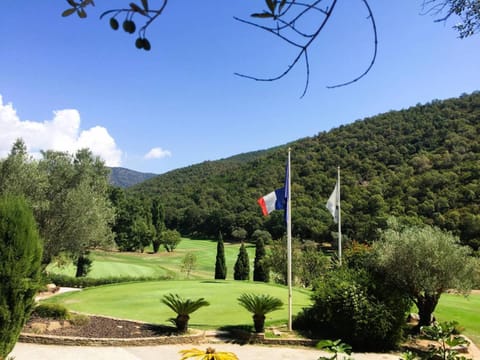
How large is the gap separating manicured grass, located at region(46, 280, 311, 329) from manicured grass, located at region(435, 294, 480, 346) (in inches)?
233

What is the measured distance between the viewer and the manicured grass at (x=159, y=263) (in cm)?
3266

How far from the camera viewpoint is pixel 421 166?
164 ft

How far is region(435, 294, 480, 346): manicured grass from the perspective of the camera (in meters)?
13.5

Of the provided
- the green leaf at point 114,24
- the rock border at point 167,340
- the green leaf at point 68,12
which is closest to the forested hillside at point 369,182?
the rock border at point 167,340

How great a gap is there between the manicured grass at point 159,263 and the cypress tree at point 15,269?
12820mm

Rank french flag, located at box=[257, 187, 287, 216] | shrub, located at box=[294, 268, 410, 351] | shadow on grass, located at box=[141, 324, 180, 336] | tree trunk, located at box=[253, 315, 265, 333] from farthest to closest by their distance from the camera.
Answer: french flag, located at box=[257, 187, 287, 216] → tree trunk, located at box=[253, 315, 265, 333] → shadow on grass, located at box=[141, 324, 180, 336] → shrub, located at box=[294, 268, 410, 351]

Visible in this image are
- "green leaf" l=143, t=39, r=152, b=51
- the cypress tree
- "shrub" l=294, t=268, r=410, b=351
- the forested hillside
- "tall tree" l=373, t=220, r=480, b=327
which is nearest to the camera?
"green leaf" l=143, t=39, r=152, b=51

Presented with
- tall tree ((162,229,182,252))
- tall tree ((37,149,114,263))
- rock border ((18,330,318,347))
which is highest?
tall tree ((37,149,114,263))

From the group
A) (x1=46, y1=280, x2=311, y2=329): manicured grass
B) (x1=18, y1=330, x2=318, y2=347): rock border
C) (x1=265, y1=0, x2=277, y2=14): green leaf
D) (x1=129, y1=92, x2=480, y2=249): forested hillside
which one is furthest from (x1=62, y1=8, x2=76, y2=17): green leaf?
(x1=129, y1=92, x2=480, y2=249): forested hillside

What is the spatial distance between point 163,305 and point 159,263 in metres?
30.4

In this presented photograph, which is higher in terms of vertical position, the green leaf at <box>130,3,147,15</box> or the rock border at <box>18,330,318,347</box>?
the green leaf at <box>130,3,147,15</box>

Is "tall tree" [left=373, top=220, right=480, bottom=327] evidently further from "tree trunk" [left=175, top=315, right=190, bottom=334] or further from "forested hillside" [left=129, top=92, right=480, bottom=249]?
"forested hillside" [left=129, top=92, right=480, bottom=249]

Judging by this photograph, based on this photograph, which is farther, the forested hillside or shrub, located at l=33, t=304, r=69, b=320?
the forested hillside

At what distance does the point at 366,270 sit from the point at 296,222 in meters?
39.7
